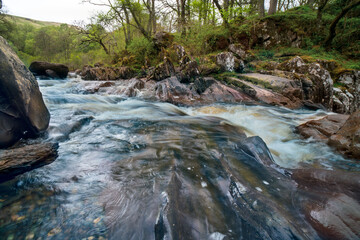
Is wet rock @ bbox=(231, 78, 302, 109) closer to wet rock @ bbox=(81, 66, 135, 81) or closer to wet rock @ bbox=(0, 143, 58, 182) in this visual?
wet rock @ bbox=(0, 143, 58, 182)

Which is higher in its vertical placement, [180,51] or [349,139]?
[180,51]

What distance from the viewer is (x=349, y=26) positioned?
12961 mm

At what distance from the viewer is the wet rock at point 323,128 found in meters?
4.10

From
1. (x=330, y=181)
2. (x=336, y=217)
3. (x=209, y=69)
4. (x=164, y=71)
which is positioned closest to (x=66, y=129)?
(x=336, y=217)

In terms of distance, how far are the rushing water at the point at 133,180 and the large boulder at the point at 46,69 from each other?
1265cm

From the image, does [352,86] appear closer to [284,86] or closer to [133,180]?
[284,86]

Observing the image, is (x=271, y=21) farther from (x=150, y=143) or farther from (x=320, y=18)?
(x=150, y=143)

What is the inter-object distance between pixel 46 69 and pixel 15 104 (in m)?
14.7

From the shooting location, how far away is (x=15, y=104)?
9.57 feet

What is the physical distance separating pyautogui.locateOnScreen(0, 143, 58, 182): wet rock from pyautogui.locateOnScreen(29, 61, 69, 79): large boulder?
1508 cm

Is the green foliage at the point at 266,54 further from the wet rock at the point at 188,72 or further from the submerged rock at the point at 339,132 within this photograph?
the submerged rock at the point at 339,132

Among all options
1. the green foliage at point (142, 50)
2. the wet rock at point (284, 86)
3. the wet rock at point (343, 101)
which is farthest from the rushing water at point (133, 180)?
the green foliage at point (142, 50)

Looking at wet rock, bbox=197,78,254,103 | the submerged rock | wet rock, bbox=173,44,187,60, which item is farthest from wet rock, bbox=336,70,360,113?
wet rock, bbox=173,44,187,60

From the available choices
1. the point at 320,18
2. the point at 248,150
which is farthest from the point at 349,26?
the point at 248,150
